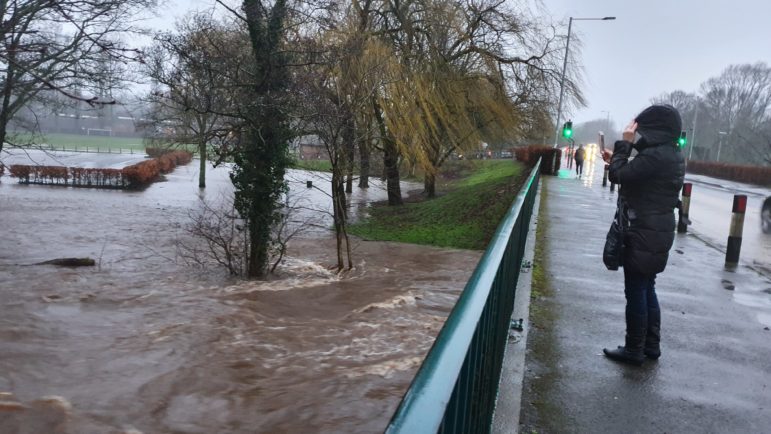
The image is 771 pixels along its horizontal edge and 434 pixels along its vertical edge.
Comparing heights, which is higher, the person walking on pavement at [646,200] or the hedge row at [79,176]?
the person walking on pavement at [646,200]

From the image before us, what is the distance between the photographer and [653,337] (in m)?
4.25

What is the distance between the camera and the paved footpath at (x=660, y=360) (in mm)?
3321

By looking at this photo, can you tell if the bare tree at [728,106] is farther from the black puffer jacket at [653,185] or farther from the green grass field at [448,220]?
the black puffer jacket at [653,185]

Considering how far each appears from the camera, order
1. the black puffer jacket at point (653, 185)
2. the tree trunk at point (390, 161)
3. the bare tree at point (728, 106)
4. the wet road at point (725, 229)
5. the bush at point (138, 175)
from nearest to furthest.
A: the black puffer jacket at point (653, 185)
the wet road at point (725, 229)
the tree trunk at point (390, 161)
the bush at point (138, 175)
the bare tree at point (728, 106)

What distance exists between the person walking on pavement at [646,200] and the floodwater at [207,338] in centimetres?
310

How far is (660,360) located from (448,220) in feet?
56.0

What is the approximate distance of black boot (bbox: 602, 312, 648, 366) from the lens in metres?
4.03

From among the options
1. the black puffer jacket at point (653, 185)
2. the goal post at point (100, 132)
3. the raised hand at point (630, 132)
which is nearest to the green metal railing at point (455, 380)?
the black puffer jacket at point (653, 185)

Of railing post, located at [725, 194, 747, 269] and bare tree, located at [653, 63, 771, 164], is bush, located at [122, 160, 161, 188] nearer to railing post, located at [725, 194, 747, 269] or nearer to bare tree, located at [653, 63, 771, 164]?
railing post, located at [725, 194, 747, 269]

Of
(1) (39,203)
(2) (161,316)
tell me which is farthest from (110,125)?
(2) (161,316)

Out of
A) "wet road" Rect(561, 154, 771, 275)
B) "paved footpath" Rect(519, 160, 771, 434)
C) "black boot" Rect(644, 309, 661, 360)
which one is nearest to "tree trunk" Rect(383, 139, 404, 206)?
"wet road" Rect(561, 154, 771, 275)

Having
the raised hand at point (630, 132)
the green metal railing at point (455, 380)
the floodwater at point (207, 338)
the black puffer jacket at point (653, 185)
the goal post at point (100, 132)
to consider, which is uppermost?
the raised hand at point (630, 132)

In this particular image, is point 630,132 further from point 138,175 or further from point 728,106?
point 728,106

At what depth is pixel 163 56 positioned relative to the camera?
15273 millimetres
